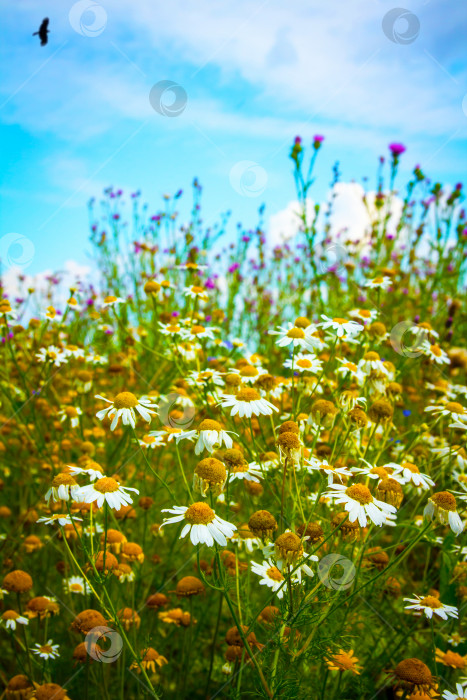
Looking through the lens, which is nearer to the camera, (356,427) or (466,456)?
(356,427)

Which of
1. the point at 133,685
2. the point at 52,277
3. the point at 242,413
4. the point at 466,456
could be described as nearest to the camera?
the point at 242,413

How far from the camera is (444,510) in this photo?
1.36 m

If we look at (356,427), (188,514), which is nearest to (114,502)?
(188,514)

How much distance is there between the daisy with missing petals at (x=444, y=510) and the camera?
4.43ft

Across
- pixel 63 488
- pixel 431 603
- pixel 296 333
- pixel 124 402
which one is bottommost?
pixel 431 603

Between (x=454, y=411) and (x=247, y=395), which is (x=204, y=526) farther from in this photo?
(x=454, y=411)

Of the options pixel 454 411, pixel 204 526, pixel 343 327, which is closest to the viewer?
pixel 204 526

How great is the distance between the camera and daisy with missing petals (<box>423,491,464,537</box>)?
4.43ft

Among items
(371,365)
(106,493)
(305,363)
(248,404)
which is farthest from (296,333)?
(106,493)

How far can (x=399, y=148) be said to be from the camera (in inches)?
136

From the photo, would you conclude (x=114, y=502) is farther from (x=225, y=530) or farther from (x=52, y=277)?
(x=52, y=277)

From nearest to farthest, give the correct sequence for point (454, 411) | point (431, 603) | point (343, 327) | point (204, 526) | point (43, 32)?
point (204, 526) → point (431, 603) → point (343, 327) → point (454, 411) → point (43, 32)

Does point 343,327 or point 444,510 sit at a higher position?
point 343,327

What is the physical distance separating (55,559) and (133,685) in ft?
2.80
